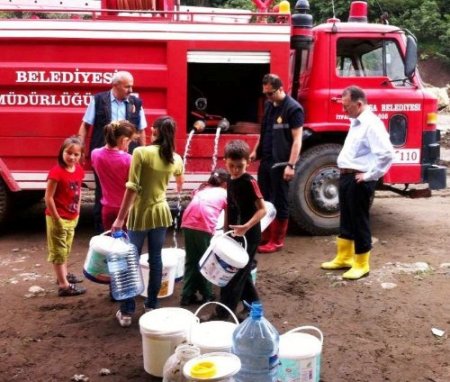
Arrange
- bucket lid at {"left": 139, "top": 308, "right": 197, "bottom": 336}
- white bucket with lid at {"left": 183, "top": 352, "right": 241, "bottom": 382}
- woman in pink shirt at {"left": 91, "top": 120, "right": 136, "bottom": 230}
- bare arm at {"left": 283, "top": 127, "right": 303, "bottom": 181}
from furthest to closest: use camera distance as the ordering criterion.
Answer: bare arm at {"left": 283, "top": 127, "right": 303, "bottom": 181}, woman in pink shirt at {"left": 91, "top": 120, "right": 136, "bottom": 230}, bucket lid at {"left": 139, "top": 308, "right": 197, "bottom": 336}, white bucket with lid at {"left": 183, "top": 352, "right": 241, "bottom": 382}

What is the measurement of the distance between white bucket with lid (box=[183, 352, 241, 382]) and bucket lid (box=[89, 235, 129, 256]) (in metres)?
1.36

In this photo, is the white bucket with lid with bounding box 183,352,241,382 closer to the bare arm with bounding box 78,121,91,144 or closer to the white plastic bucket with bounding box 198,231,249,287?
the white plastic bucket with bounding box 198,231,249,287

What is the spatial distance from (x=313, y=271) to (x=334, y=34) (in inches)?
110

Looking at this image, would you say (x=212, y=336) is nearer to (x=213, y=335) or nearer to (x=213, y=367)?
(x=213, y=335)

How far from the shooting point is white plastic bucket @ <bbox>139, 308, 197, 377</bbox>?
12.1ft

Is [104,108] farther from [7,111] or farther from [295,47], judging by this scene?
[295,47]

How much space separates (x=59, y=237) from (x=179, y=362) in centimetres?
210

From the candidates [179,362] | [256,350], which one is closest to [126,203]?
[179,362]

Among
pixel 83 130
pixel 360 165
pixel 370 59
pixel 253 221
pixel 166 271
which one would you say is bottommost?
pixel 166 271

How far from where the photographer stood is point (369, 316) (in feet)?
16.1

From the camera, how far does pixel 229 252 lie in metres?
4.20

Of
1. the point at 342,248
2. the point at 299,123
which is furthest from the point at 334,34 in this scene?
the point at 342,248

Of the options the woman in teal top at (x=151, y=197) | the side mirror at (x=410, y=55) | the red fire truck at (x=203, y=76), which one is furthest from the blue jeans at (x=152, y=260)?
the side mirror at (x=410, y=55)

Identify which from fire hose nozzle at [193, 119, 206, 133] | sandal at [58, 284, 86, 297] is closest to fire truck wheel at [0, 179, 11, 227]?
sandal at [58, 284, 86, 297]
